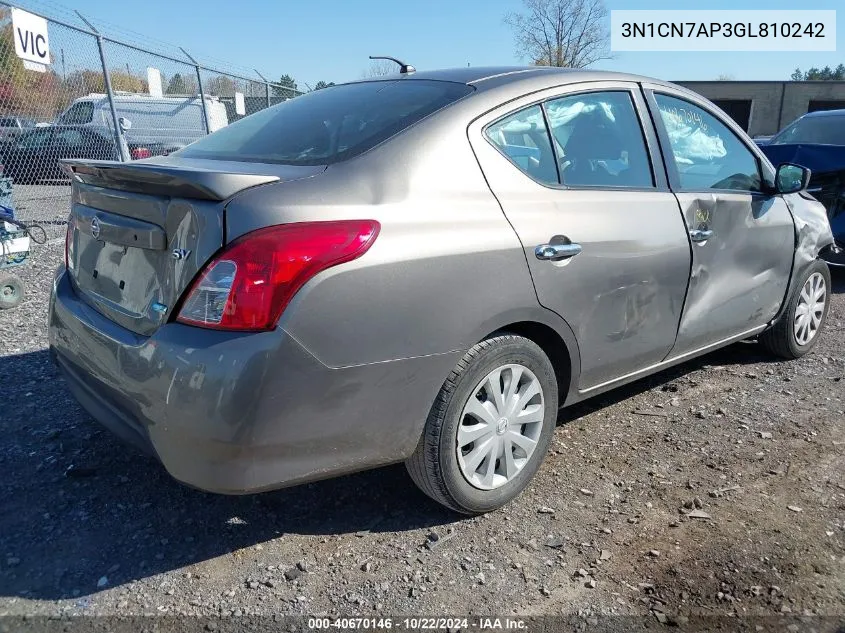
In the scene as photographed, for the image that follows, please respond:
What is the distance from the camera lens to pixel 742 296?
146 inches

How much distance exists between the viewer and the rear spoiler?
2.06 meters

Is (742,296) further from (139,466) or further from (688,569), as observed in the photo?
(139,466)

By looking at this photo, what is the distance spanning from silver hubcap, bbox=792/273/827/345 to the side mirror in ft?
2.36

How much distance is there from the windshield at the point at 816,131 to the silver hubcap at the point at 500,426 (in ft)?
19.8

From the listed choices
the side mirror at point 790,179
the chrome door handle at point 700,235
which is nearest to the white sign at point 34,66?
the chrome door handle at point 700,235

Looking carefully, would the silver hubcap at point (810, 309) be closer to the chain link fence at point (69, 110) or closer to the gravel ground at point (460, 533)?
the gravel ground at point (460, 533)

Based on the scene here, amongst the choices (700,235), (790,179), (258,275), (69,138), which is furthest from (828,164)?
(69,138)

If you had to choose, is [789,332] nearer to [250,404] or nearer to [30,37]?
[250,404]

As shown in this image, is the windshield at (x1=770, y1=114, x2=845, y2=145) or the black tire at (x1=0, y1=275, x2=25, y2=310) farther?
the windshield at (x1=770, y1=114, x2=845, y2=145)

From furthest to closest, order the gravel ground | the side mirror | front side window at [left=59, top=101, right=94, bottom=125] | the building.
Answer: the building → front side window at [left=59, top=101, right=94, bottom=125] → the side mirror → the gravel ground

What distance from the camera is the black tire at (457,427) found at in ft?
7.88

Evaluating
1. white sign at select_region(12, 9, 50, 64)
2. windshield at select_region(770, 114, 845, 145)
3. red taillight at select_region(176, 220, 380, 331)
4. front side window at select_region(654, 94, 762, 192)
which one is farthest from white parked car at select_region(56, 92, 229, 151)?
red taillight at select_region(176, 220, 380, 331)

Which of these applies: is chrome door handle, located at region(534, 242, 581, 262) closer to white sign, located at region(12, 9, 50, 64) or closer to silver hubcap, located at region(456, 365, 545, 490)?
silver hubcap, located at region(456, 365, 545, 490)

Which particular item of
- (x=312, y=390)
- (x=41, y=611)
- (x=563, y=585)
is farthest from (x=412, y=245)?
(x=41, y=611)
